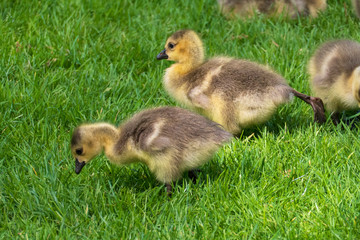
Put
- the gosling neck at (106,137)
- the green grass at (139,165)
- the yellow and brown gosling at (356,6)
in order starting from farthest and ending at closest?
the yellow and brown gosling at (356,6) < the gosling neck at (106,137) < the green grass at (139,165)

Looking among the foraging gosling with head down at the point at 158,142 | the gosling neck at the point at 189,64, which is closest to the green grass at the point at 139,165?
the foraging gosling with head down at the point at 158,142

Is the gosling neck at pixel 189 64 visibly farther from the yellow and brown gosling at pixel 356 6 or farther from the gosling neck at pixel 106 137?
the yellow and brown gosling at pixel 356 6

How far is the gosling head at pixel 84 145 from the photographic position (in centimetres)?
349

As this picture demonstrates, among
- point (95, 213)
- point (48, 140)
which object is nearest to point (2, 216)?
point (95, 213)

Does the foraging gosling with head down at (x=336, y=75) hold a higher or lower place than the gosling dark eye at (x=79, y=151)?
higher

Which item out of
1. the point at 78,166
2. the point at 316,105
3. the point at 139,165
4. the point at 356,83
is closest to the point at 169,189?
the point at 139,165

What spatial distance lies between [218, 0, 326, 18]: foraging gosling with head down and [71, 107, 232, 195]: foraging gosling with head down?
2740 millimetres

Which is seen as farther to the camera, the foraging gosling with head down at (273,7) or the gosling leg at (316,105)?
the foraging gosling with head down at (273,7)

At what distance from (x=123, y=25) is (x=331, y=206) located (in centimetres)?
311

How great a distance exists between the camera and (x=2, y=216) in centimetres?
333

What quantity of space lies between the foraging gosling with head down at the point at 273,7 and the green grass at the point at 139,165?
10 cm

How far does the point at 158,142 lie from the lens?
3.39m

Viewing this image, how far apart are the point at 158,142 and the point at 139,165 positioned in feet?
1.63

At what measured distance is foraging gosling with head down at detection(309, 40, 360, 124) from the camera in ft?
13.7
